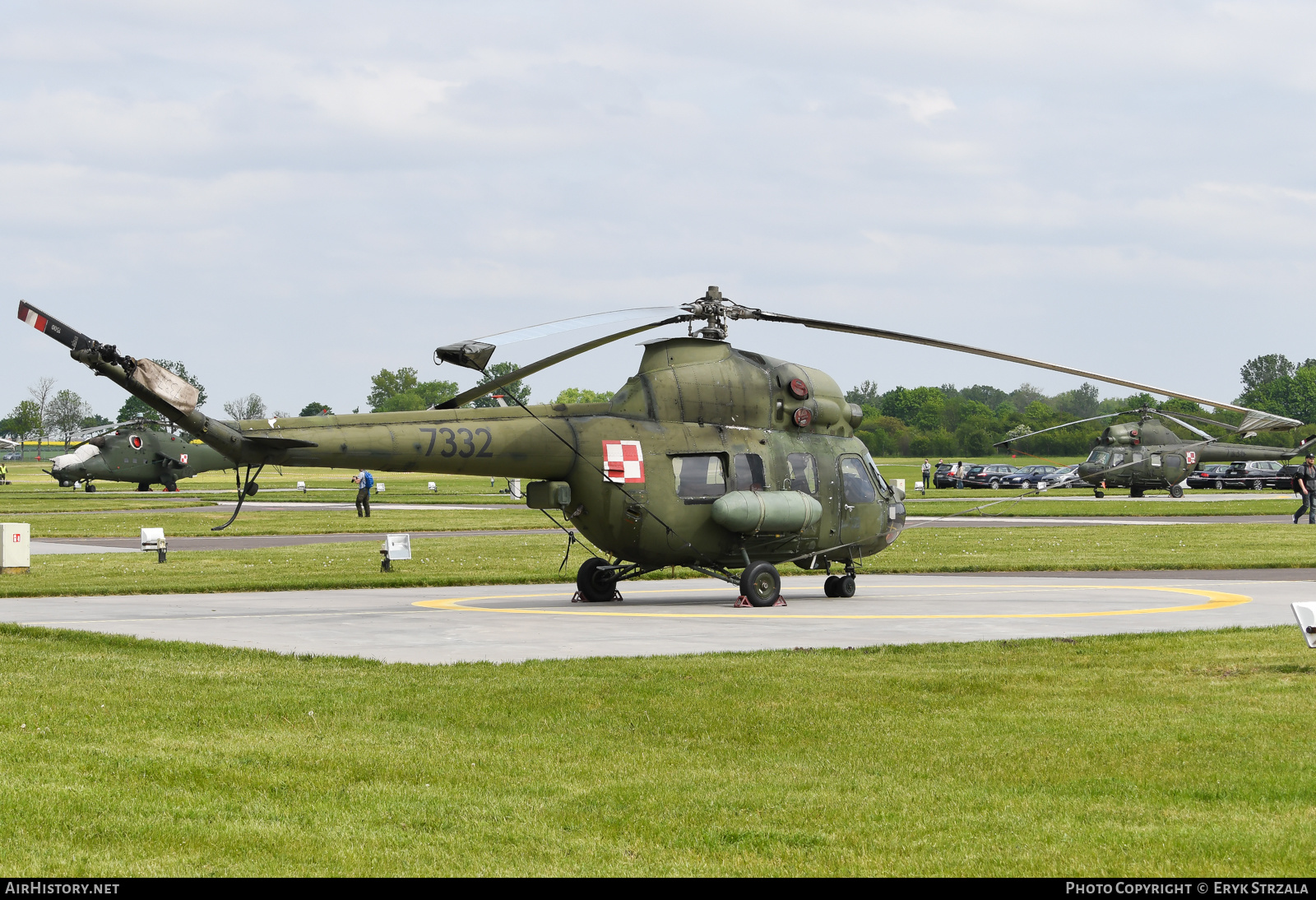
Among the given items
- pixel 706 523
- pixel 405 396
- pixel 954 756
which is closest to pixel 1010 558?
pixel 706 523

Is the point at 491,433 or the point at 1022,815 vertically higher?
the point at 491,433

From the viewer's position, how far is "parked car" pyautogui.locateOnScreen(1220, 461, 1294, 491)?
8569cm

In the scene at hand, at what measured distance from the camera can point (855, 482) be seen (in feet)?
76.7

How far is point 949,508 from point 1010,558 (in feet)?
95.4

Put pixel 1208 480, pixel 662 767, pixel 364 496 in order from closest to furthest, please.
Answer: pixel 662 767, pixel 364 496, pixel 1208 480

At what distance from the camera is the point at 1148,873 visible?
6723 millimetres

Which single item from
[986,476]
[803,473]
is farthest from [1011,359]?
[986,476]

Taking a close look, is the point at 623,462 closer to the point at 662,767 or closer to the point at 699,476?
the point at 699,476

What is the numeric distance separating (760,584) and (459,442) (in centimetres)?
551

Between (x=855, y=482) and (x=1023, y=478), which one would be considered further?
(x=1023, y=478)

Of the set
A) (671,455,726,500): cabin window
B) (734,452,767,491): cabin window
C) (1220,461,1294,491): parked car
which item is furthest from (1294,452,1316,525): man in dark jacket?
(1220,461,1294,491): parked car

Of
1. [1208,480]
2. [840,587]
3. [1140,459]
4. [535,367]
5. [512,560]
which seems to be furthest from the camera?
[1208,480]

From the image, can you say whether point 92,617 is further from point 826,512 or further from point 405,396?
point 405,396

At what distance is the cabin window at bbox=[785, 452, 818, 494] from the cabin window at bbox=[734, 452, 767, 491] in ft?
2.01
